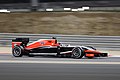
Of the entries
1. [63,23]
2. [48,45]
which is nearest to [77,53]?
[48,45]

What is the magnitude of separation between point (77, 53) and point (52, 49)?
0.93 meters

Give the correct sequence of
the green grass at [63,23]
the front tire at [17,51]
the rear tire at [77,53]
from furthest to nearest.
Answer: the green grass at [63,23]
the front tire at [17,51]
the rear tire at [77,53]

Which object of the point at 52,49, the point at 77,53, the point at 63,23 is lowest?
the point at 77,53

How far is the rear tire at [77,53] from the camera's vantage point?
13633mm

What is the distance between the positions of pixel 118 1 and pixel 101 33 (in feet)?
15.0

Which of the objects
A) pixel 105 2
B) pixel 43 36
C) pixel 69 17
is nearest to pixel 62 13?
pixel 69 17

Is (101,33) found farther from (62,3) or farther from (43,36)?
(62,3)

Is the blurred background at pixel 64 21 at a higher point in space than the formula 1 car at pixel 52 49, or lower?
higher

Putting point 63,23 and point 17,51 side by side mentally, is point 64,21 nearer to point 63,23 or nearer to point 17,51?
point 63,23

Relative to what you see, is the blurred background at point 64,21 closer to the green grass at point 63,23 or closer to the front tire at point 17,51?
the green grass at point 63,23

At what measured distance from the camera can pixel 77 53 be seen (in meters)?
13.7

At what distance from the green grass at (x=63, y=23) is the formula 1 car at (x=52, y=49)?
5.57 m

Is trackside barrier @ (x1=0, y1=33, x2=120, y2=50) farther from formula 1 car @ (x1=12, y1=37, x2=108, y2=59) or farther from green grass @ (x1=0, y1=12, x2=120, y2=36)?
formula 1 car @ (x1=12, y1=37, x2=108, y2=59)

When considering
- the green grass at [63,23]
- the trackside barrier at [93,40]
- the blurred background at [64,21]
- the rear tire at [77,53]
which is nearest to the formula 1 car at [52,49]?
the rear tire at [77,53]
